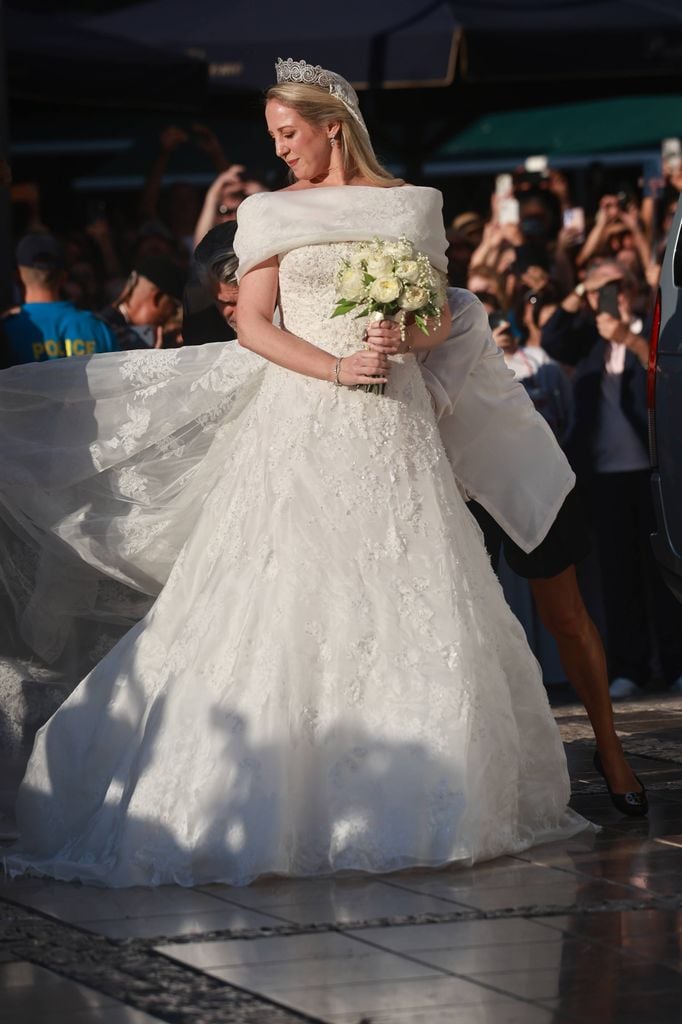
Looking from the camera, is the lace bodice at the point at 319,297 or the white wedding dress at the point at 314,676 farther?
the lace bodice at the point at 319,297

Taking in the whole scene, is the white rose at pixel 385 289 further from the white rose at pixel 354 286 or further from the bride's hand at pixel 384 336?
the bride's hand at pixel 384 336

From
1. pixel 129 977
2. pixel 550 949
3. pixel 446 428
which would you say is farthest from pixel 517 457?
pixel 129 977

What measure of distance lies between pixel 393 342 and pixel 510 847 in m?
1.62

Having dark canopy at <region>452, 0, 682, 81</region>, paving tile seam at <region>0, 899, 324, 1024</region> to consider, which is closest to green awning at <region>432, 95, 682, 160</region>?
dark canopy at <region>452, 0, 682, 81</region>

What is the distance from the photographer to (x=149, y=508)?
7129 millimetres

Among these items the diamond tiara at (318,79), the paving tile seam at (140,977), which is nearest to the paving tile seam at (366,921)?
the paving tile seam at (140,977)

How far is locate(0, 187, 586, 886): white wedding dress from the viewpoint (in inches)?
239

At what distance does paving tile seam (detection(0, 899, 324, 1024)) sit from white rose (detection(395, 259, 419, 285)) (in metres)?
2.22

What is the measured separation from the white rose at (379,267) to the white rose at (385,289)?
18 millimetres

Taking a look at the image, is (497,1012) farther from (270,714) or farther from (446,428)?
(446,428)

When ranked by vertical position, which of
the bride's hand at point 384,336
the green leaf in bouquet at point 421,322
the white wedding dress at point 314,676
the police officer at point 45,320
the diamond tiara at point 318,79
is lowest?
the white wedding dress at point 314,676

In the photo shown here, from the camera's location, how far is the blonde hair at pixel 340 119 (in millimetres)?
6621

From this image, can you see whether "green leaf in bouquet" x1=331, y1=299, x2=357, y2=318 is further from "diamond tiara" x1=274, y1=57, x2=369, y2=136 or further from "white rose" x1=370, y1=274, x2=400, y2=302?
"diamond tiara" x1=274, y1=57, x2=369, y2=136

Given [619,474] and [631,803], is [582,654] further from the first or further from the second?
[619,474]
